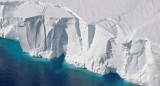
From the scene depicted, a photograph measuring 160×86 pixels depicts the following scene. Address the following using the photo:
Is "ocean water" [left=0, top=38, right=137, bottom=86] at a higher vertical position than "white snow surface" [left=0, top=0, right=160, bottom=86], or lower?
lower

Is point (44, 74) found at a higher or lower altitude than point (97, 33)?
lower

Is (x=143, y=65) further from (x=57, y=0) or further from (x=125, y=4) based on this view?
(x=57, y=0)

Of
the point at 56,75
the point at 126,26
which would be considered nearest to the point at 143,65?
the point at 126,26

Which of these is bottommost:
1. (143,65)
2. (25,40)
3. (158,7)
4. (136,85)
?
(136,85)
